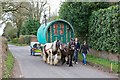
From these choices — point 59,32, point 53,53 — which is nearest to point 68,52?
point 53,53

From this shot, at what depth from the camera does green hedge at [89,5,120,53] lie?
16.5m

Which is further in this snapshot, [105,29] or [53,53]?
[105,29]

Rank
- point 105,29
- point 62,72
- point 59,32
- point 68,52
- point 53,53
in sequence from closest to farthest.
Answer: point 62,72
point 68,52
point 53,53
point 105,29
point 59,32

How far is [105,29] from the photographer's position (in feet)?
59.9

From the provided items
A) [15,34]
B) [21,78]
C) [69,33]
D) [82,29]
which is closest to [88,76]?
[21,78]

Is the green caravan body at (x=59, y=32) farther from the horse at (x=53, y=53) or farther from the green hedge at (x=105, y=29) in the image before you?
the green hedge at (x=105, y=29)

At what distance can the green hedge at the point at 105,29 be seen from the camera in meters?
16.5

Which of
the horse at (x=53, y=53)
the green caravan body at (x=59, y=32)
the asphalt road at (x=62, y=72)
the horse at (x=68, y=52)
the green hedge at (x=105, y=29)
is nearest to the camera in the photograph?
the asphalt road at (x=62, y=72)

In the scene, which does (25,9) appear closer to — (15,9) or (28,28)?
(15,9)

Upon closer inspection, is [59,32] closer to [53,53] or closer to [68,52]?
[53,53]

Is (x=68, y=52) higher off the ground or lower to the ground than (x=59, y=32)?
lower

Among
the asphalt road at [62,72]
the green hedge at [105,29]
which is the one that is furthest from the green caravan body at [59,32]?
the asphalt road at [62,72]

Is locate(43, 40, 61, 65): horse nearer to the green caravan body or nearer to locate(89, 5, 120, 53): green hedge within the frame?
the green caravan body

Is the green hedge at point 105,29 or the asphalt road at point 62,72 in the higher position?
the green hedge at point 105,29
